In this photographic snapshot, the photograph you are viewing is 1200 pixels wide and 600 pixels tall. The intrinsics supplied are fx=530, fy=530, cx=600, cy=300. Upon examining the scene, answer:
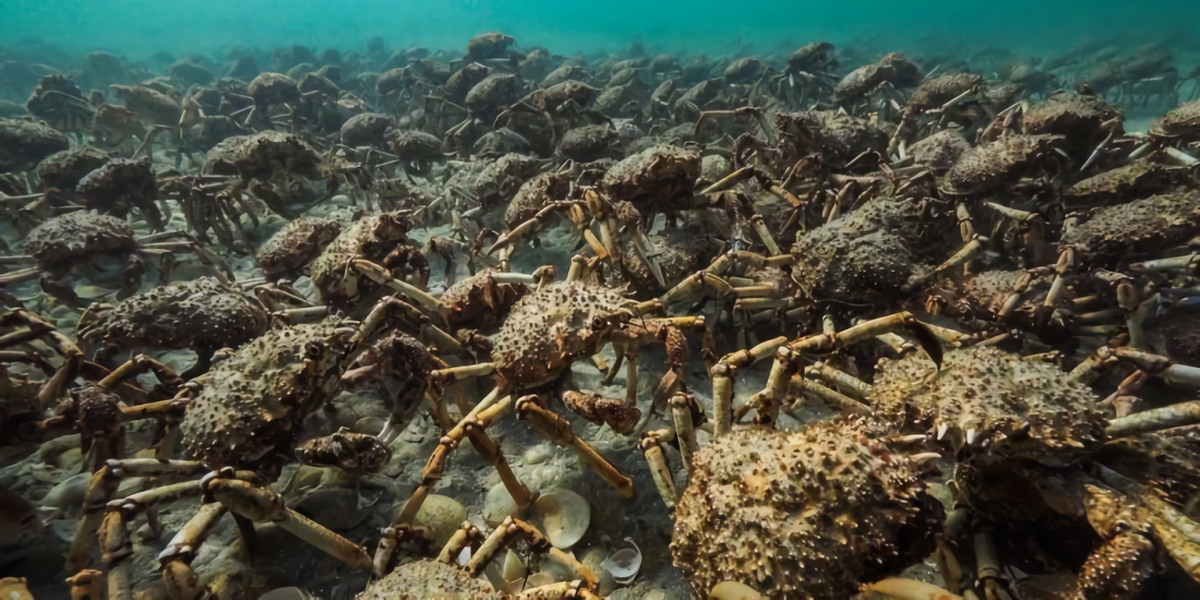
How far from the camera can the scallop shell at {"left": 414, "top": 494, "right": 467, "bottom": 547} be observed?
5.02ft

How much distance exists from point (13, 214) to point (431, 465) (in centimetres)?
421

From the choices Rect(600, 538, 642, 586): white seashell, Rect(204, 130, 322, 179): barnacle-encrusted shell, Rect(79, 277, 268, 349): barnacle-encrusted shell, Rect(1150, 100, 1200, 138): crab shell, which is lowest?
Rect(600, 538, 642, 586): white seashell

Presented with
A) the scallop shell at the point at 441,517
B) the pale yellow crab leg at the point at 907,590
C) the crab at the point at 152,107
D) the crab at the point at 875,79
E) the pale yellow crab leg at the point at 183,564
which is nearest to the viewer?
the pale yellow crab leg at the point at 907,590

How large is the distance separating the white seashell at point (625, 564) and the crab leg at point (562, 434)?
16cm

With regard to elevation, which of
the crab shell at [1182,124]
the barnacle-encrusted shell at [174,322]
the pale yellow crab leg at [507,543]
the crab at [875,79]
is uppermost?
the crab at [875,79]

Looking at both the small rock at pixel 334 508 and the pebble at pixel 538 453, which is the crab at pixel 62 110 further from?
the pebble at pixel 538 453

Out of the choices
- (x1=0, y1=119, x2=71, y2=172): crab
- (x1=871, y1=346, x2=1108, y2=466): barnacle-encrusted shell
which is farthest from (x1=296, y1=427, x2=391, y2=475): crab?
(x1=0, y1=119, x2=71, y2=172): crab

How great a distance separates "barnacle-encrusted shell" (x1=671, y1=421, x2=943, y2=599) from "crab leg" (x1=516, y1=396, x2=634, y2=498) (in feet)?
1.46

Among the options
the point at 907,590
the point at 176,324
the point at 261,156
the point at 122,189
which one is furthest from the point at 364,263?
the point at 122,189

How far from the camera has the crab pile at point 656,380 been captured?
1072 millimetres

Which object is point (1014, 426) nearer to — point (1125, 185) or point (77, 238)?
point (1125, 185)

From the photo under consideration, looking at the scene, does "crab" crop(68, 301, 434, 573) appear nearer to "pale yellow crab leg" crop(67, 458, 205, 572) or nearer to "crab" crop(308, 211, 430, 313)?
"pale yellow crab leg" crop(67, 458, 205, 572)

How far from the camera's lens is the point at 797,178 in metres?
3.16

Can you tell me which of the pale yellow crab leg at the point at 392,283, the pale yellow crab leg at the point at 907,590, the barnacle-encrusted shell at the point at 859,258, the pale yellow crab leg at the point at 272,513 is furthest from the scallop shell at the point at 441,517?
the barnacle-encrusted shell at the point at 859,258
